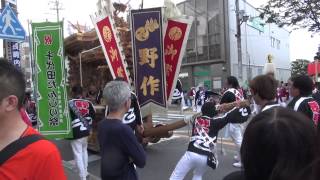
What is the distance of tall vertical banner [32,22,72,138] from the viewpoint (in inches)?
284

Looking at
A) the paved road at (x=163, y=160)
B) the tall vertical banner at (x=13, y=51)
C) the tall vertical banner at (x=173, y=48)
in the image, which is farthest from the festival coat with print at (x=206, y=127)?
the tall vertical banner at (x=13, y=51)

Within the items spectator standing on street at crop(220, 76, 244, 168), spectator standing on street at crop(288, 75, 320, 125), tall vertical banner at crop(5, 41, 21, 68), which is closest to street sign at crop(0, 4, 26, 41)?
tall vertical banner at crop(5, 41, 21, 68)

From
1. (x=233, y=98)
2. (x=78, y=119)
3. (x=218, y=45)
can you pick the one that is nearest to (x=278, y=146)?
(x=78, y=119)

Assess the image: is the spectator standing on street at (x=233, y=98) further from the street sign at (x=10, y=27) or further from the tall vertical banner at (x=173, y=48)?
the street sign at (x=10, y=27)

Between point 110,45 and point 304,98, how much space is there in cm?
407

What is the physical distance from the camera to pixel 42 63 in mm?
7262

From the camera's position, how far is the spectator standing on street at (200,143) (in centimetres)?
555

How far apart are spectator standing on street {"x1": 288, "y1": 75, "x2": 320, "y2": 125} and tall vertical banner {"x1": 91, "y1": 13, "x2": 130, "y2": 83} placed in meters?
3.61

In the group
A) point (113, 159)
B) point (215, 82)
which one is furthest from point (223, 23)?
point (113, 159)

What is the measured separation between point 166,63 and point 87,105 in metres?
1.63

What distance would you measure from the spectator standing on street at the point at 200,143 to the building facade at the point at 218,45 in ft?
88.3

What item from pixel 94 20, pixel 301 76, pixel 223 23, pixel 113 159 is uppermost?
pixel 223 23

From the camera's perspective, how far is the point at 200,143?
5.57 metres

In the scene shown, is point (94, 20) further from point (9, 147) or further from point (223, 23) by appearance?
point (223, 23)
